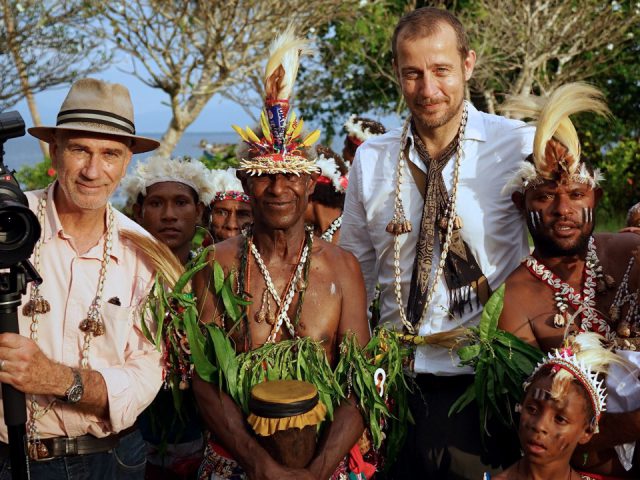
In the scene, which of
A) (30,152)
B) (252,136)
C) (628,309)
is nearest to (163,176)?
(252,136)

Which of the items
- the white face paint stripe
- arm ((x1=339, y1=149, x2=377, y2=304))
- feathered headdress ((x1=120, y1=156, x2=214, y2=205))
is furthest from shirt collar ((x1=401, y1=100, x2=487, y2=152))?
feathered headdress ((x1=120, y1=156, x2=214, y2=205))

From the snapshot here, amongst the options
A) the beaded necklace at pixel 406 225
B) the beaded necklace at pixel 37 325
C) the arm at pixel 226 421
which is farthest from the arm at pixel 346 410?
the beaded necklace at pixel 37 325

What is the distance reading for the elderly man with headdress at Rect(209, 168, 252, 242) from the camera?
197 inches

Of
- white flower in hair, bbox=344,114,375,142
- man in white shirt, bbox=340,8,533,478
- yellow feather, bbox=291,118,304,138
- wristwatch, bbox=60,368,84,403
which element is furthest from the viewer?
white flower in hair, bbox=344,114,375,142

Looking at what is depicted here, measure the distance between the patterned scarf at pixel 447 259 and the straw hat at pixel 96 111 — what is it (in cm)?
130

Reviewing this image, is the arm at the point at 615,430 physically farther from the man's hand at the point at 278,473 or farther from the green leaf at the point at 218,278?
the green leaf at the point at 218,278

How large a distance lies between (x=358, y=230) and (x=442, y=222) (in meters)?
0.53

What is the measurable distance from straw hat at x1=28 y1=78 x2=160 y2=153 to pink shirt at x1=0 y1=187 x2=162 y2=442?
30 cm

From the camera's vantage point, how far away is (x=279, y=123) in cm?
318

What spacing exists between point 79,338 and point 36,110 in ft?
40.1

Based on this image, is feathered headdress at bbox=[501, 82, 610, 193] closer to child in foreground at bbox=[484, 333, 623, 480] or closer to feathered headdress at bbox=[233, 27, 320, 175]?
child in foreground at bbox=[484, 333, 623, 480]

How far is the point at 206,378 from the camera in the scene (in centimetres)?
304

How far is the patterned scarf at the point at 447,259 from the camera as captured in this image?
3.41 m

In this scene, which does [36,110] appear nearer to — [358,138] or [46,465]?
[358,138]
